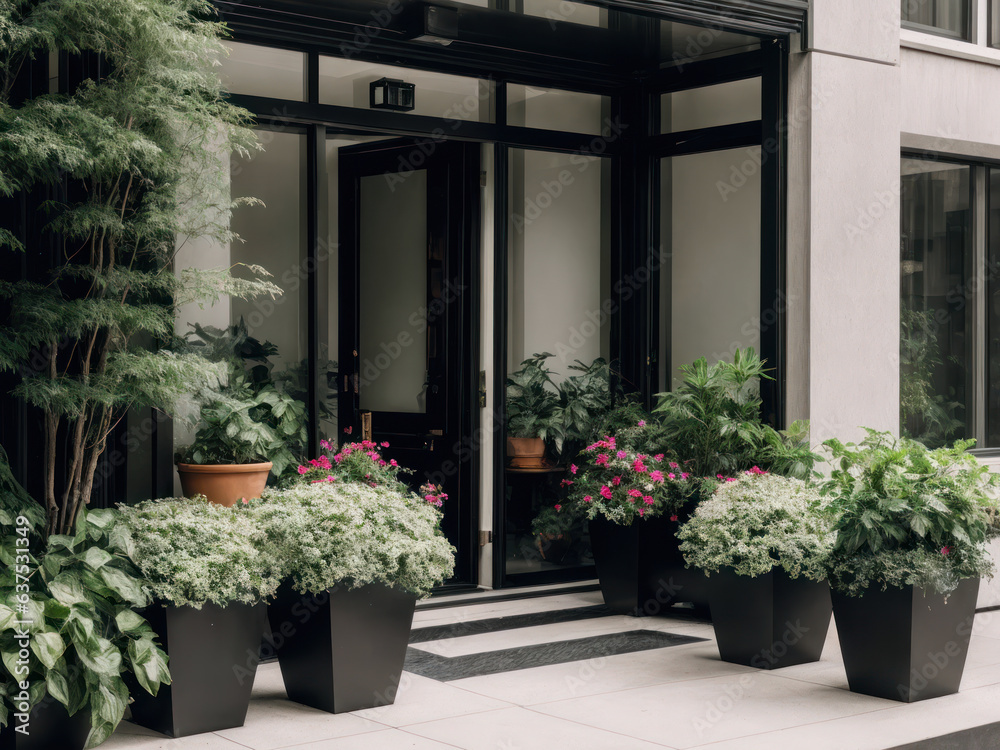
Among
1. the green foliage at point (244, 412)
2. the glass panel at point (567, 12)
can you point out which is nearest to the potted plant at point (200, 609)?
the green foliage at point (244, 412)

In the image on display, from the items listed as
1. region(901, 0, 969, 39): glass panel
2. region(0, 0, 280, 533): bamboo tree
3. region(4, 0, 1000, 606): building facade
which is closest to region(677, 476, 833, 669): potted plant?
region(4, 0, 1000, 606): building facade

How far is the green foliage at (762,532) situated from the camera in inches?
213

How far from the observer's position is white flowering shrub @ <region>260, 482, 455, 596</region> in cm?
470

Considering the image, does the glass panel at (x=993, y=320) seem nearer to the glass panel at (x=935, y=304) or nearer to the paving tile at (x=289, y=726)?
the glass panel at (x=935, y=304)

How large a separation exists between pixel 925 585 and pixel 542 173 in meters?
3.93

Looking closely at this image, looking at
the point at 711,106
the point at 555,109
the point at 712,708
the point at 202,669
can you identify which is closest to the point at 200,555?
the point at 202,669

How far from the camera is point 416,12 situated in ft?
21.2

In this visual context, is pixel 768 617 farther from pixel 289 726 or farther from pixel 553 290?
pixel 553 290

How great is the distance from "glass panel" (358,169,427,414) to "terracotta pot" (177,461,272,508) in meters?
1.73

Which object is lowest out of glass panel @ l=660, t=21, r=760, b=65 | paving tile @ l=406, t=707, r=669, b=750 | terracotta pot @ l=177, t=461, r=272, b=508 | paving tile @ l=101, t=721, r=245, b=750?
paving tile @ l=406, t=707, r=669, b=750

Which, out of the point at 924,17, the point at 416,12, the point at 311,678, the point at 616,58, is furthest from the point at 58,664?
the point at 924,17

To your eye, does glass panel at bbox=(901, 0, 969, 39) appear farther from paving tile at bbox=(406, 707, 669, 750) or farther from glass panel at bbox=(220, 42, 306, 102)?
paving tile at bbox=(406, 707, 669, 750)

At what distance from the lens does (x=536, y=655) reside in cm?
595

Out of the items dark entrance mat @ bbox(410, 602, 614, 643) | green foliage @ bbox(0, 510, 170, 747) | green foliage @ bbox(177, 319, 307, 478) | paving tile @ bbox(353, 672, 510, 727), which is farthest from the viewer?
dark entrance mat @ bbox(410, 602, 614, 643)
